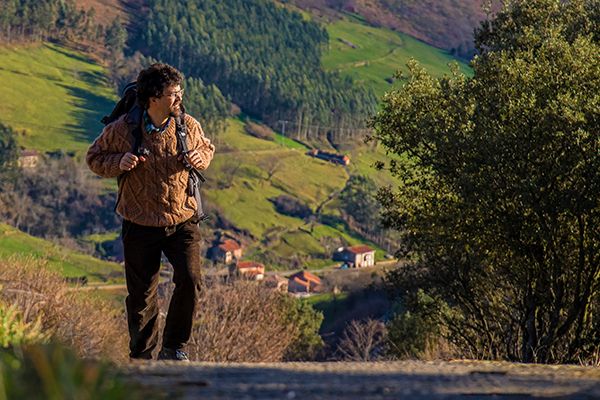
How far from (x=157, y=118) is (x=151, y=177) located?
433 millimetres

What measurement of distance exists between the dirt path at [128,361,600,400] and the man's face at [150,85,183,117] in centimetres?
219

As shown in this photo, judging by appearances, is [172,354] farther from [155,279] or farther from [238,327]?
[238,327]

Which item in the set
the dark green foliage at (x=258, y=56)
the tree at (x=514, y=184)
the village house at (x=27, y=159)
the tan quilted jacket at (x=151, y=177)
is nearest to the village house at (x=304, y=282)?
the village house at (x=27, y=159)

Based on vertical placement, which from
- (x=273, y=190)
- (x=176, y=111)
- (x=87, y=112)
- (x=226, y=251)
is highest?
(x=176, y=111)

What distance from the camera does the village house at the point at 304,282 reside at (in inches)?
3266

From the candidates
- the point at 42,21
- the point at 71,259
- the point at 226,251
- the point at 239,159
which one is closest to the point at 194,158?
the point at 71,259

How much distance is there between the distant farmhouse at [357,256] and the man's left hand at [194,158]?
3590 inches

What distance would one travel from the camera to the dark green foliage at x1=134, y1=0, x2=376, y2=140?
500 ft

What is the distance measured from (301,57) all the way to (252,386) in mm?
169921

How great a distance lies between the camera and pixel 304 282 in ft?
285

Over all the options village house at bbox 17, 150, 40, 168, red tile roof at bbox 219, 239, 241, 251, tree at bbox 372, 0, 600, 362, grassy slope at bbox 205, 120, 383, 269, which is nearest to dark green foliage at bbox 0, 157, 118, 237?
village house at bbox 17, 150, 40, 168

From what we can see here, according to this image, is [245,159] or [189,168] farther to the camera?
[245,159]

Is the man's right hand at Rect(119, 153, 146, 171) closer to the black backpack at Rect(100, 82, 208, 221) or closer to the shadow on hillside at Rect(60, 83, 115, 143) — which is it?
the black backpack at Rect(100, 82, 208, 221)

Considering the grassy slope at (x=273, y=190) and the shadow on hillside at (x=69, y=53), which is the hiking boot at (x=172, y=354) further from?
the shadow on hillside at (x=69, y=53)
